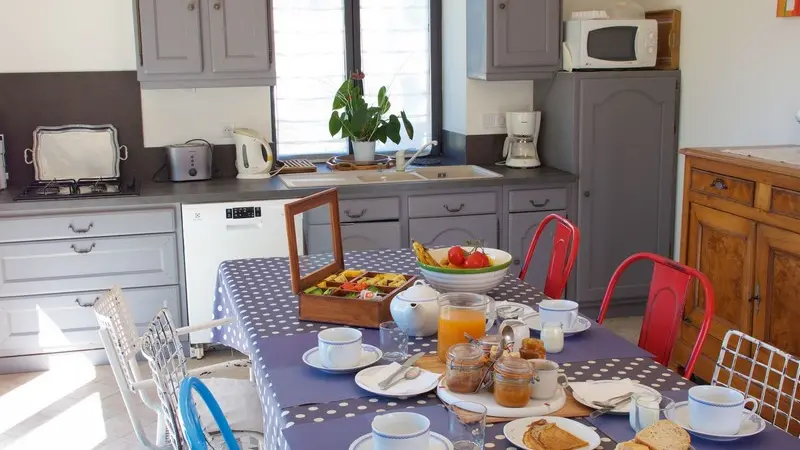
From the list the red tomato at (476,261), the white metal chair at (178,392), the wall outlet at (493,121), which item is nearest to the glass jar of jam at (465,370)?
the white metal chair at (178,392)

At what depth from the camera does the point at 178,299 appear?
4242mm

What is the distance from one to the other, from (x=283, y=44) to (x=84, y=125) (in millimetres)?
1151

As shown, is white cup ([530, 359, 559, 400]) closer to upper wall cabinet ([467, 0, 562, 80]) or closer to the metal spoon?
the metal spoon

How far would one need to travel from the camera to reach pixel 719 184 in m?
3.49

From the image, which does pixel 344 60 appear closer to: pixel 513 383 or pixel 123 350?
pixel 123 350

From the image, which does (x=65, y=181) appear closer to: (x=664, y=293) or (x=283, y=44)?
(x=283, y=44)

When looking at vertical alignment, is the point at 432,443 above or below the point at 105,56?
below

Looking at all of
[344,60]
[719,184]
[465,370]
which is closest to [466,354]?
[465,370]

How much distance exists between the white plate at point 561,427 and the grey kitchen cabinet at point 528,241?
2792 millimetres

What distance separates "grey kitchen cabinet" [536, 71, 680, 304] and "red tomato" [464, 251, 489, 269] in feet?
7.11

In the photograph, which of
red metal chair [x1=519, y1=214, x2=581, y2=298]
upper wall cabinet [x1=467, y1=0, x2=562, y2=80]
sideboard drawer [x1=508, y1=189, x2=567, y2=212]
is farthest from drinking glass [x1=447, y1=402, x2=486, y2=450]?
upper wall cabinet [x1=467, y1=0, x2=562, y2=80]

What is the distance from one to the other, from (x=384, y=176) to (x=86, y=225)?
1.53m

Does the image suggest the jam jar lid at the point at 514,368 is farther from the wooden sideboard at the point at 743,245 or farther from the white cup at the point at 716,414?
the wooden sideboard at the point at 743,245

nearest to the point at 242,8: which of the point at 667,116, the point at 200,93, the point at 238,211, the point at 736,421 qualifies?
the point at 200,93
